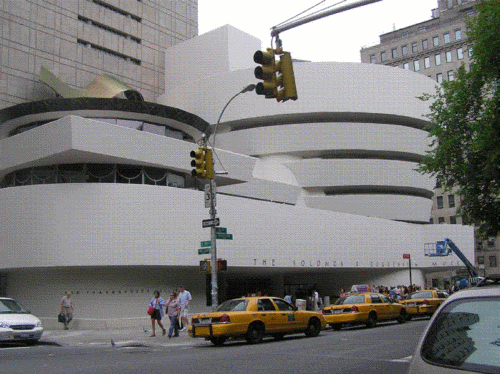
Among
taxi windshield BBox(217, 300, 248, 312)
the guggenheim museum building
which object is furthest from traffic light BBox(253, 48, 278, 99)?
the guggenheim museum building

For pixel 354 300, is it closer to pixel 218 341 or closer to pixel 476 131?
pixel 218 341

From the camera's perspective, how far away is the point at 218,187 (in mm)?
39969

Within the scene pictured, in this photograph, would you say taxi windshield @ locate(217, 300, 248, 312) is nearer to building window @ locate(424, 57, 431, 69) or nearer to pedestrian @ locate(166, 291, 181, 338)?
pedestrian @ locate(166, 291, 181, 338)

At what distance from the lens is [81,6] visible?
159 ft

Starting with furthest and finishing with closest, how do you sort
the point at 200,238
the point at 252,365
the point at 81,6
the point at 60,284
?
the point at 81,6 < the point at 200,238 < the point at 60,284 < the point at 252,365

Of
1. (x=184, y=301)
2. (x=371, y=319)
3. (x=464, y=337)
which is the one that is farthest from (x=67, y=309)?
(x=464, y=337)

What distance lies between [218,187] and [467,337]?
36369 millimetres

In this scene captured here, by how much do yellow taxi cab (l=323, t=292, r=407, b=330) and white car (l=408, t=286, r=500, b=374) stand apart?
18.7 m

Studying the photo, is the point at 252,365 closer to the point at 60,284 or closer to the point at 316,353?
the point at 316,353

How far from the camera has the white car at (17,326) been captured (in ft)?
56.6

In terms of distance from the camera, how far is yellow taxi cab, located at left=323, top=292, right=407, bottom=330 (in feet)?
73.0

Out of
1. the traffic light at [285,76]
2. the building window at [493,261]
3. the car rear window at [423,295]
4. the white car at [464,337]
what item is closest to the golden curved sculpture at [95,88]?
the car rear window at [423,295]

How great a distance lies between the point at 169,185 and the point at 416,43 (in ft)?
253

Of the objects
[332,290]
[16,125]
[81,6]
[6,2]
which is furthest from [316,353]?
[81,6]
